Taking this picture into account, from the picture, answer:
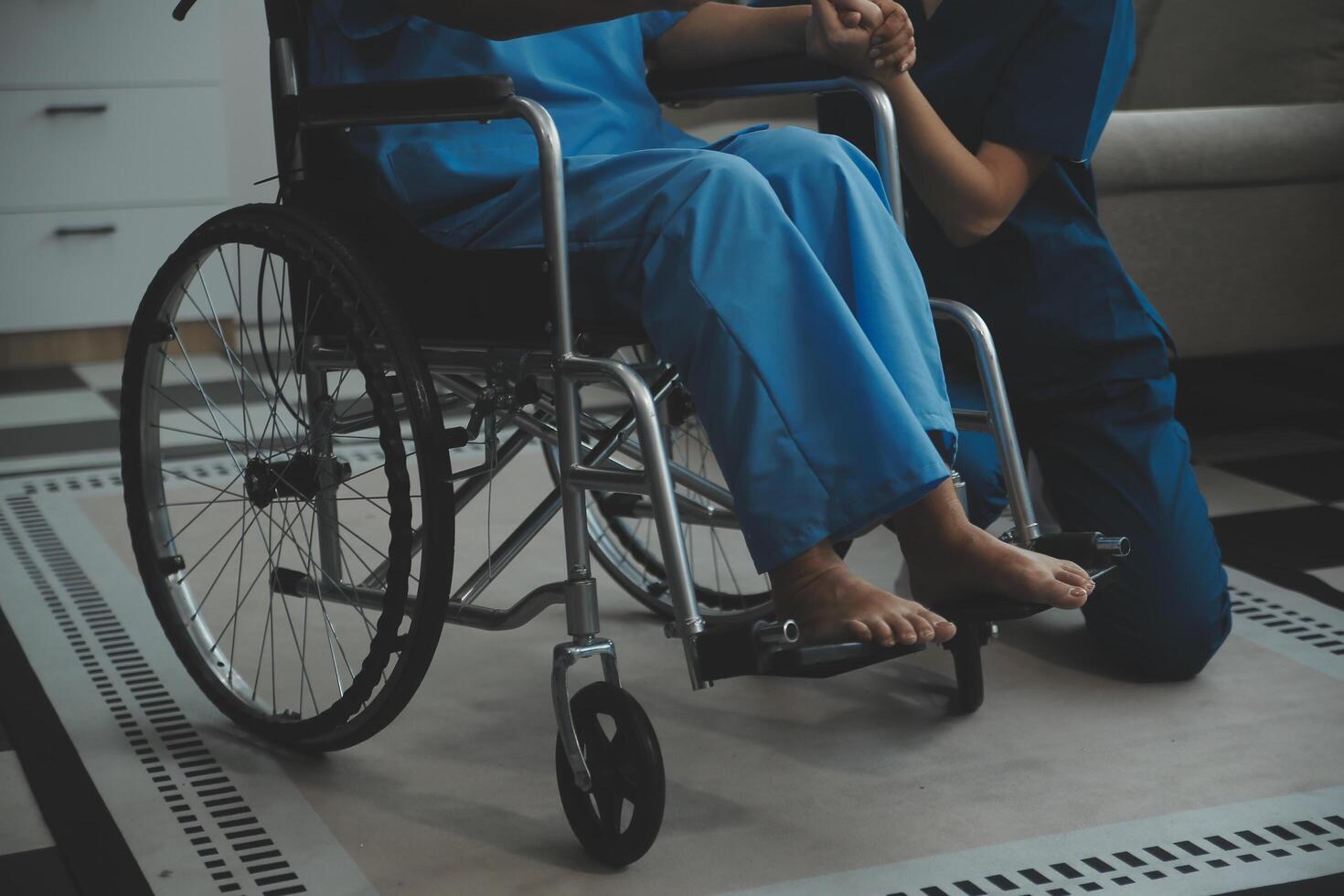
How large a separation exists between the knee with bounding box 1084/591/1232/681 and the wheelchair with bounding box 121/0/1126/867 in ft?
0.60

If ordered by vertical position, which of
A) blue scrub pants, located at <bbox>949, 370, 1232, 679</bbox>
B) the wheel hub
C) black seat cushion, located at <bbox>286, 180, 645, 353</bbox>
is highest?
black seat cushion, located at <bbox>286, 180, 645, 353</bbox>

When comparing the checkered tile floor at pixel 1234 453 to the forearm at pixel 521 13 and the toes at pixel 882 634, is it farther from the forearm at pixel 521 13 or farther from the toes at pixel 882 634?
the forearm at pixel 521 13

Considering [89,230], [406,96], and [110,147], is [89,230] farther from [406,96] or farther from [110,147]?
[406,96]

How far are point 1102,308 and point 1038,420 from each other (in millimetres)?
143

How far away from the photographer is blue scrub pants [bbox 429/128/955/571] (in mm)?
1040

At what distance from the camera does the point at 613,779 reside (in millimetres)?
1156

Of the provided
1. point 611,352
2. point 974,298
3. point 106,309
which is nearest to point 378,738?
point 611,352

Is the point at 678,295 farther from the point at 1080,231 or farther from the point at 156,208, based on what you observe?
the point at 156,208

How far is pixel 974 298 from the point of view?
161cm

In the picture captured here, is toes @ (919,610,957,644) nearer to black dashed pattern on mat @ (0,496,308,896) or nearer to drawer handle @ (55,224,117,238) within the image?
black dashed pattern on mat @ (0,496,308,896)

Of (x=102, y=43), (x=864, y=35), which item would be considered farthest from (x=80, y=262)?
(x=864, y=35)

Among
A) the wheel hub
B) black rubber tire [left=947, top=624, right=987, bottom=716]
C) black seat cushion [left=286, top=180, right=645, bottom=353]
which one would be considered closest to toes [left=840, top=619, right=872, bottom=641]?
black seat cushion [left=286, top=180, right=645, bottom=353]

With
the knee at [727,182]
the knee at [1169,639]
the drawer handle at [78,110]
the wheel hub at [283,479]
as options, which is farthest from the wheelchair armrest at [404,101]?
the drawer handle at [78,110]

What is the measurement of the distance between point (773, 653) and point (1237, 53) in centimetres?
203
